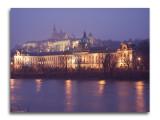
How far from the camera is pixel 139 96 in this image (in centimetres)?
1248

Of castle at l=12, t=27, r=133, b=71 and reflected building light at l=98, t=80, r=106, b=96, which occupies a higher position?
castle at l=12, t=27, r=133, b=71

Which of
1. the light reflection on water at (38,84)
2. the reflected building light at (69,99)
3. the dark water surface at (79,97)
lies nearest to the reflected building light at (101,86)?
the dark water surface at (79,97)

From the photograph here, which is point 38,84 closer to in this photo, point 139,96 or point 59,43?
point 59,43

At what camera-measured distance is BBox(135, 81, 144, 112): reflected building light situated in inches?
491

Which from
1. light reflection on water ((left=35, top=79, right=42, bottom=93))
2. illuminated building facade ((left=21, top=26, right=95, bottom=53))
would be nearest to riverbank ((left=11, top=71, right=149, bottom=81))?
light reflection on water ((left=35, top=79, right=42, bottom=93))

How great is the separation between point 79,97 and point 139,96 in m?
0.49

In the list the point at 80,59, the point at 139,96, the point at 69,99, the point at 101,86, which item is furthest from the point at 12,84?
the point at 139,96

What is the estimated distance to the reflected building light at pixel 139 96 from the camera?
12.5m

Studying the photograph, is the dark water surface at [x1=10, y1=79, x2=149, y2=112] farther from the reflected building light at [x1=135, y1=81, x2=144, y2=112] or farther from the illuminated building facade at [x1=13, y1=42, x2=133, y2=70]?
the illuminated building facade at [x1=13, y1=42, x2=133, y2=70]

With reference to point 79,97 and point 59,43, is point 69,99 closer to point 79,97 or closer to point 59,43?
point 79,97

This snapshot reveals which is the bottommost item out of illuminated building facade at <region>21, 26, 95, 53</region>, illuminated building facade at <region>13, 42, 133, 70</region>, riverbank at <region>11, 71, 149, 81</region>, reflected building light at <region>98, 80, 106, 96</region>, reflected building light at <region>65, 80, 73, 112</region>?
reflected building light at <region>65, 80, 73, 112</region>

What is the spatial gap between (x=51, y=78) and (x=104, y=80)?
0.43m

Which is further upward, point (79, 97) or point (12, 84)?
point (12, 84)

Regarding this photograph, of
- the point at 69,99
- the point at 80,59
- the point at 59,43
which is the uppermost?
the point at 59,43
